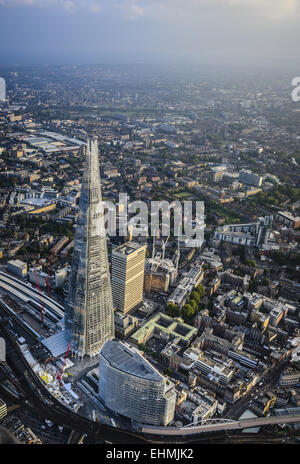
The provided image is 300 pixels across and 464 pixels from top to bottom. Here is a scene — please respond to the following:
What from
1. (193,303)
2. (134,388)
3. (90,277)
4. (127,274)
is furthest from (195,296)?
(134,388)

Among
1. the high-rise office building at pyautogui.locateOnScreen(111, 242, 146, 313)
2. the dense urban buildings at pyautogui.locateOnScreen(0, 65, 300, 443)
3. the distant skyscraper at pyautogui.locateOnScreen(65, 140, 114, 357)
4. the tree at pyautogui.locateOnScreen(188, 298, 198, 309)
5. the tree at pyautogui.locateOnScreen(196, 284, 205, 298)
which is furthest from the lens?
the tree at pyautogui.locateOnScreen(196, 284, 205, 298)

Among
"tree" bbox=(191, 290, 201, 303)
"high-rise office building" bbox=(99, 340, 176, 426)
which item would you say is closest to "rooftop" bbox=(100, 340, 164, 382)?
"high-rise office building" bbox=(99, 340, 176, 426)

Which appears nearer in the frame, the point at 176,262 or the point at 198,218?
the point at 176,262

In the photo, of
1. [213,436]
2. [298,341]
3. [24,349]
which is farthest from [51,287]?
[298,341]

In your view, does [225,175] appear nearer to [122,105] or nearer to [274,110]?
[274,110]

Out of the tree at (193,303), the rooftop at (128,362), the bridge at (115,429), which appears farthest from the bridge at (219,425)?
the tree at (193,303)

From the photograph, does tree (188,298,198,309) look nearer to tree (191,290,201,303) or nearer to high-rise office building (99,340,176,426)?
tree (191,290,201,303)
